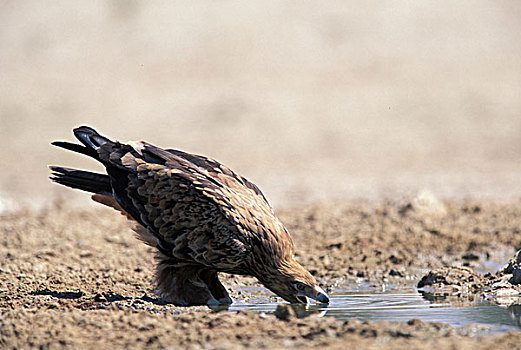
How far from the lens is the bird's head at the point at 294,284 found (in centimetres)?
673

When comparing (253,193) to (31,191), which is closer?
(253,193)

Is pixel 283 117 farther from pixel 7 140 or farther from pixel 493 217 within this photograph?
pixel 493 217

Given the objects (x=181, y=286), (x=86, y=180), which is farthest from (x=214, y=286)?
(x=86, y=180)

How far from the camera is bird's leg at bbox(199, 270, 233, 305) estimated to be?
23.4 feet

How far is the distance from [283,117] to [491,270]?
21276 mm

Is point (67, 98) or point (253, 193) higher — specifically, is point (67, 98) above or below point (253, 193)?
above

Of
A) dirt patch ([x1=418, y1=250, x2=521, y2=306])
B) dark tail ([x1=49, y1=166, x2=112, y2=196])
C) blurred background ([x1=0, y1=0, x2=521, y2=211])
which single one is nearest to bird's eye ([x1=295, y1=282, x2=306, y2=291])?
dirt patch ([x1=418, y1=250, x2=521, y2=306])

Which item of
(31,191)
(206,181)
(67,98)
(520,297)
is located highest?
(67,98)

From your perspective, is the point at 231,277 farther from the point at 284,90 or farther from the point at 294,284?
the point at 284,90

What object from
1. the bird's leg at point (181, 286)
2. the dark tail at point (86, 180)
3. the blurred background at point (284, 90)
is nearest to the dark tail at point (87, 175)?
the dark tail at point (86, 180)

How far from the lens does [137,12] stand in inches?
1625

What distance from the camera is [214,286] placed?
23.6 ft

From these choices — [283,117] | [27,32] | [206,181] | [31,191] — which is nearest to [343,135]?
[283,117]

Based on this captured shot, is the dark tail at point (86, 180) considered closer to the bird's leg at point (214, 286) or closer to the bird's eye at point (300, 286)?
the bird's leg at point (214, 286)
